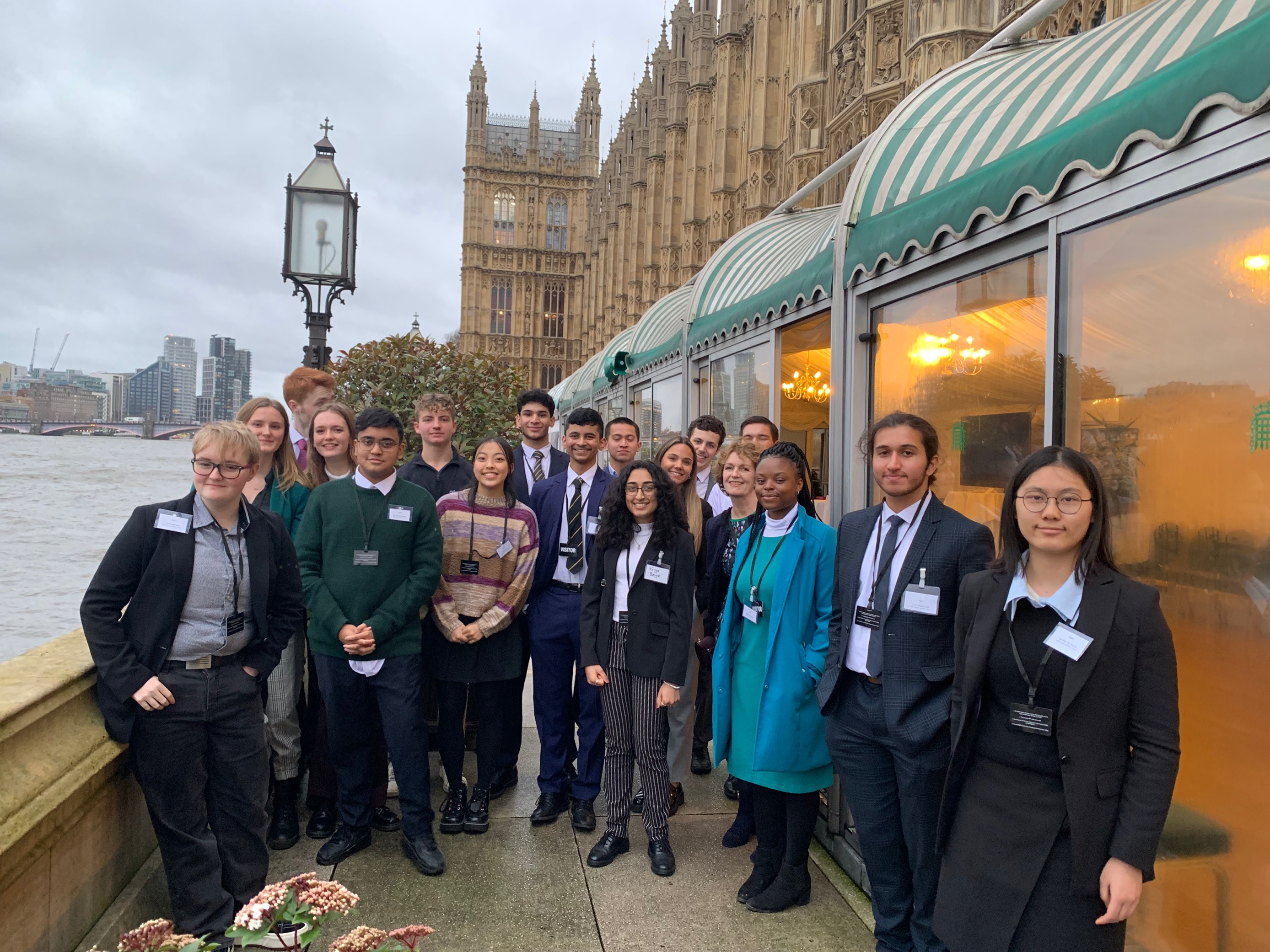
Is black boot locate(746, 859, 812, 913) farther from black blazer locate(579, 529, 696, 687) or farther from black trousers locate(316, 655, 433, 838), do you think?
black trousers locate(316, 655, 433, 838)

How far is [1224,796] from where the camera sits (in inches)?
91.0

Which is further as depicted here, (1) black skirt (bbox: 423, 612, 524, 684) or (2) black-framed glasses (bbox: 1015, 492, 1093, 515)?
(1) black skirt (bbox: 423, 612, 524, 684)

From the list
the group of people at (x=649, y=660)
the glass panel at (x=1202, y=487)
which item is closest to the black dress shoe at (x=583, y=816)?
the group of people at (x=649, y=660)

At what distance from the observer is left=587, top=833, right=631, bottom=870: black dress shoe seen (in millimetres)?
3648

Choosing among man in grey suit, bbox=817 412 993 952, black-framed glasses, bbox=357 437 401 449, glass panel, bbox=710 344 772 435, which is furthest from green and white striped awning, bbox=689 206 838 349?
black-framed glasses, bbox=357 437 401 449

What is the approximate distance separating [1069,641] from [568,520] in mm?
2788

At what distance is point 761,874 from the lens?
11.1ft

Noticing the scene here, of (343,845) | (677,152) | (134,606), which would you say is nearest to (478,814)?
(343,845)

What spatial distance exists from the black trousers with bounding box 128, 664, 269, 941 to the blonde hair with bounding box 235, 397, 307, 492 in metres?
1.25

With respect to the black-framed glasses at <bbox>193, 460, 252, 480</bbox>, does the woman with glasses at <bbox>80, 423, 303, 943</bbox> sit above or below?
below

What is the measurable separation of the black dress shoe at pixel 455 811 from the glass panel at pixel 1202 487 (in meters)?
2.91

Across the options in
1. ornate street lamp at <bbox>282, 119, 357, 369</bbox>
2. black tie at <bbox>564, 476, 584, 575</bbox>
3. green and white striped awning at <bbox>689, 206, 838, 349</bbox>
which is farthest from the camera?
ornate street lamp at <bbox>282, 119, 357, 369</bbox>

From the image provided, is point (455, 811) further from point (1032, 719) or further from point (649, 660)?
point (1032, 719)

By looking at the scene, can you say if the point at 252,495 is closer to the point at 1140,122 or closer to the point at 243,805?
the point at 243,805
